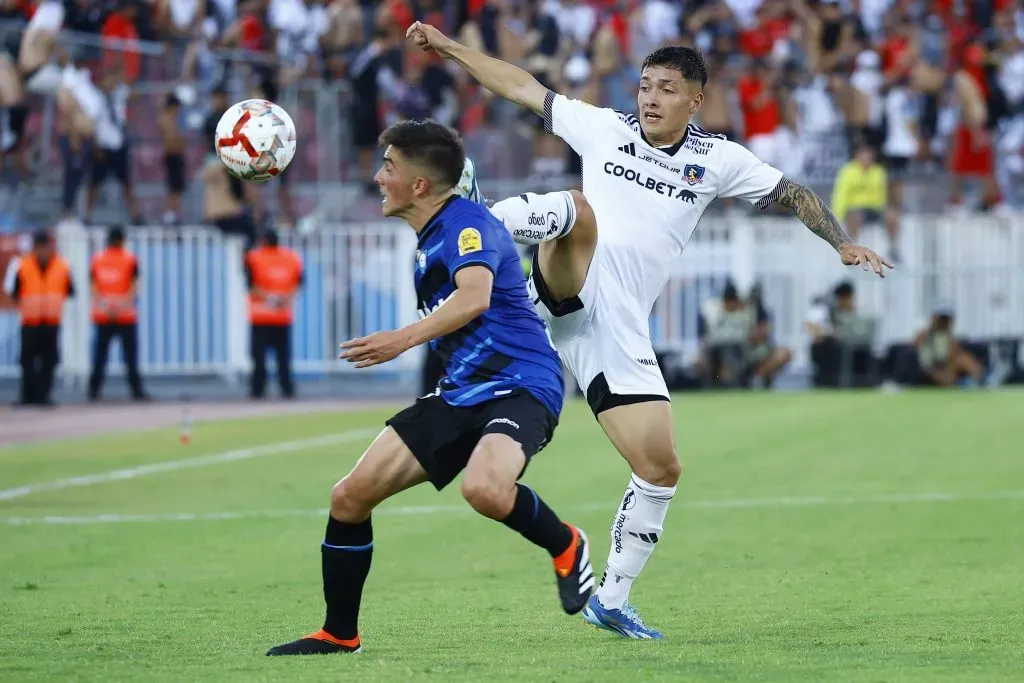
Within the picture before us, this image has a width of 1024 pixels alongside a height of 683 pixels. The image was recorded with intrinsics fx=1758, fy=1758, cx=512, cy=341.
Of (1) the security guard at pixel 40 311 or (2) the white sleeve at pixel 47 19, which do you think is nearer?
(1) the security guard at pixel 40 311

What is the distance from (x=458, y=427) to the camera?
6637 millimetres

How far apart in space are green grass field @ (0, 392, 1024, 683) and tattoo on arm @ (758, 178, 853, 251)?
5.39 feet

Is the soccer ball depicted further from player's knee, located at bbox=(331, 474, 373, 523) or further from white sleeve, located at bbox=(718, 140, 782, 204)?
white sleeve, located at bbox=(718, 140, 782, 204)

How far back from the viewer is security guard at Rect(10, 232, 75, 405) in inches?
896

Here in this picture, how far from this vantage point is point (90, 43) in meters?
24.3

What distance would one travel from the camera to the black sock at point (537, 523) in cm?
656

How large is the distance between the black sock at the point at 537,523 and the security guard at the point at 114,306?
17.6 meters

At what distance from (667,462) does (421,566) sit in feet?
8.68

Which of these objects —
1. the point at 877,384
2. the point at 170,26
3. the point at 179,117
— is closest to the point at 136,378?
the point at 179,117

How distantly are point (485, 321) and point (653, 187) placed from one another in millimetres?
1196

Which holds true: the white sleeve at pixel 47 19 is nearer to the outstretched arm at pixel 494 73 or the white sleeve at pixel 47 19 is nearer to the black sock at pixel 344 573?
the outstretched arm at pixel 494 73

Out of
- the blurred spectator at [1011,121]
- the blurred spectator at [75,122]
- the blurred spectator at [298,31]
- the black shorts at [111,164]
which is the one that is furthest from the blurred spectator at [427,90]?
the blurred spectator at [1011,121]

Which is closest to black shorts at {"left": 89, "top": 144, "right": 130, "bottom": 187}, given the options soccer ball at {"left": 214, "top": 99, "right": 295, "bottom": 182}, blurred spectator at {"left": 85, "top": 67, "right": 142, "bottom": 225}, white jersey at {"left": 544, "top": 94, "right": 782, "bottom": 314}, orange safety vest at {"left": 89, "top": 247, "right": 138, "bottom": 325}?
Answer: blurred spectator at {"left": 85, "top": 67, "right": 142, "bottom": 225}

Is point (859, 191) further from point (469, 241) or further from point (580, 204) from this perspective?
point (469, 241)
